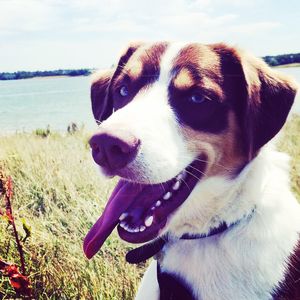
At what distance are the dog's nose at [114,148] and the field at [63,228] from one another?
665mm

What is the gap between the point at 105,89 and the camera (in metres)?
3.28

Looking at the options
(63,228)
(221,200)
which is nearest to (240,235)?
(221,200)

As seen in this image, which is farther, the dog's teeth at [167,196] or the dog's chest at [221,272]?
the dog's teeth at [167,196]

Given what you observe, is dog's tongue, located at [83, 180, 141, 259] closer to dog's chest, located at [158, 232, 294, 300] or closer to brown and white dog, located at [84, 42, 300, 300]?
brown and white dog, located at [84, 42, 300, 300]

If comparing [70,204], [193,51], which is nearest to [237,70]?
[193,51]

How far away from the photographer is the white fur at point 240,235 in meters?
2.41

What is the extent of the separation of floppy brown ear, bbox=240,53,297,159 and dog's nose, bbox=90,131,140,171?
0.68 m

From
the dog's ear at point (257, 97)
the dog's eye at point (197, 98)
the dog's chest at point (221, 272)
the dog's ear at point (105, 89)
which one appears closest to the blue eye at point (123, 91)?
the dog's ear at point (105, 89)

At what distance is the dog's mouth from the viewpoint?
8.04 ft

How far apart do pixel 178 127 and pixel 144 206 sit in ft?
1.44

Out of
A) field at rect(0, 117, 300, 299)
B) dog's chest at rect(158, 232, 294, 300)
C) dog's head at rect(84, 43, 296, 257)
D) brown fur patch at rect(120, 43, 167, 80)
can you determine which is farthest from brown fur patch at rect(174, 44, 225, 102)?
field at rect(0, 117, 300, 299)

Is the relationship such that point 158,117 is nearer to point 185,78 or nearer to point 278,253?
point 185,78

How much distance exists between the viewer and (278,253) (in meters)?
2.44

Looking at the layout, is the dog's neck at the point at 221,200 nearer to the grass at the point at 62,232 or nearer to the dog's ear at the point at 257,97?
the dog's ear at the point at 257,97
